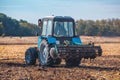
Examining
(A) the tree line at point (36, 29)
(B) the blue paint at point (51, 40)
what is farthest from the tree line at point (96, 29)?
(B) the blue paint at point (51, 40)

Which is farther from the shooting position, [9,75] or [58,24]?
[58,24]

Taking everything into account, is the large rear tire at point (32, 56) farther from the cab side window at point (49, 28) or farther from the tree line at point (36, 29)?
the tree line at point (36, 29)

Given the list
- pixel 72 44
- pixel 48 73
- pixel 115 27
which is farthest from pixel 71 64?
pixel 115 27

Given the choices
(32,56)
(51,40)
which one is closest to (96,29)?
(32,56)

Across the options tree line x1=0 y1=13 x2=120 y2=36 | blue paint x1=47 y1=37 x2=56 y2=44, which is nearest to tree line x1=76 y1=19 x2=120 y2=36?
tree line x1=0 y1=13 x2=120 y2=36

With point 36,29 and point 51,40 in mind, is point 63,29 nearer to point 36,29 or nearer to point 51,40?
point 51,40

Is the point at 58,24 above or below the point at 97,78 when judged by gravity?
above

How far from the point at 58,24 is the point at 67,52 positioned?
2.41 metres

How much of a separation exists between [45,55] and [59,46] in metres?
1.58

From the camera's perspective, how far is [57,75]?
1900cm

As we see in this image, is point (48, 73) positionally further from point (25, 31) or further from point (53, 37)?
point (25, 31)

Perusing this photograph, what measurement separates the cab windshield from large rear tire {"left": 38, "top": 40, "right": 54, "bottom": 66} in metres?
0.91

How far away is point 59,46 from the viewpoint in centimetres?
2219

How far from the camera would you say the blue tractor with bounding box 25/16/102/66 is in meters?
22.2
